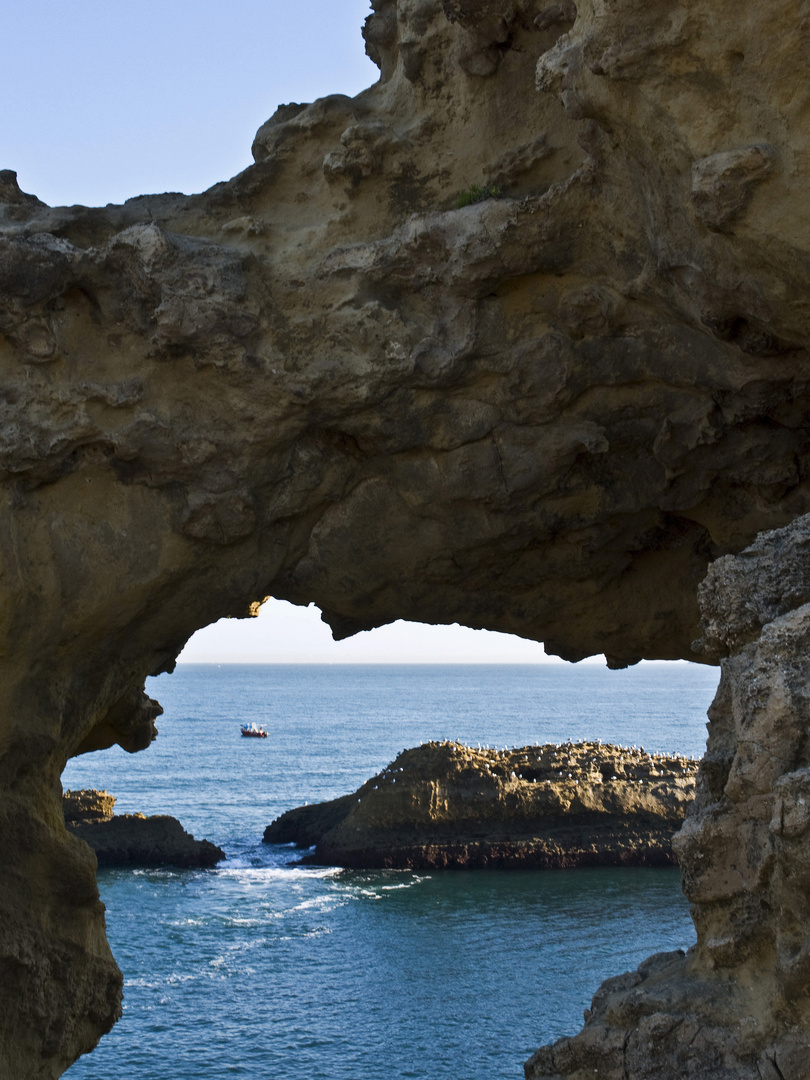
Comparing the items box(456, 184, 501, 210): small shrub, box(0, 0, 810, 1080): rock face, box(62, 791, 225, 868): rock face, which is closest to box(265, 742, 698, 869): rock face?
box(62, 791, 225, 868): rock face

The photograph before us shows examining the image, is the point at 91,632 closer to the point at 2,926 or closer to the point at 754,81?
the point at 2,926

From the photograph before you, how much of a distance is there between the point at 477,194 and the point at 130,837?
26.8 m

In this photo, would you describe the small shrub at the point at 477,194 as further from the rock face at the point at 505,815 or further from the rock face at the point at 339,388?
the rock face at the point at 505,815

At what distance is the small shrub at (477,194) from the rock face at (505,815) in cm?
2283

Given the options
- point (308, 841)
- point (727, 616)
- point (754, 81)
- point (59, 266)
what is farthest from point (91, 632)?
point (308, 841)

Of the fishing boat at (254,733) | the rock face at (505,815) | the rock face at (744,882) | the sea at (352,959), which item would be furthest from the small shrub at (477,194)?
the fishing boat at (254,733)

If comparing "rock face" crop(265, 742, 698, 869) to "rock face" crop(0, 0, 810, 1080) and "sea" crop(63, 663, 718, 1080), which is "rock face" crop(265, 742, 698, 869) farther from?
"rock face" crop(0, 0, 810, 1080)

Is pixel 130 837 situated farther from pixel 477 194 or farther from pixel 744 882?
pixel 744 882

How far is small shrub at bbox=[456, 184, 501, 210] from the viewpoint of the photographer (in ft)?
30.9

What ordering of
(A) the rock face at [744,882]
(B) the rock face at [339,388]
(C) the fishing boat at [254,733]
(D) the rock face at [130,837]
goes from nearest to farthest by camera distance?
(A) the rock face at [744,882], (B) the rock face at [339,388], (D) the rock face at [130,837], (C) the fishing boat at [254,733]

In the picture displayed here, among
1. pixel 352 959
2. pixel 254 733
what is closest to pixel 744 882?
pixel 352 959

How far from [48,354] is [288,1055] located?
992cm

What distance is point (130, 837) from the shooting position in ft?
104

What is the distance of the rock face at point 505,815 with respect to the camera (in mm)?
29375
